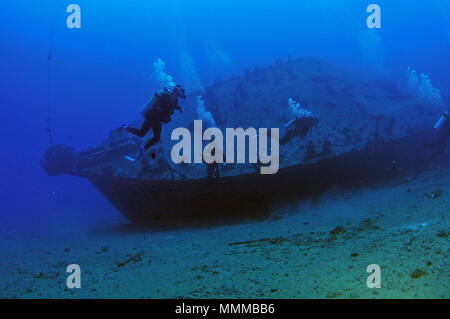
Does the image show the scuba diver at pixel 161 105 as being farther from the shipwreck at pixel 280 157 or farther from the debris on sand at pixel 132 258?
the debris on sand at pixel 132 258

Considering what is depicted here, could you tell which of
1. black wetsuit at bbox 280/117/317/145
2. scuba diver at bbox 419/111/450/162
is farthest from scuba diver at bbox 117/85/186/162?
scuba diver at bbox 419/111/450/162

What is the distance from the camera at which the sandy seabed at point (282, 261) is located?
9.17 ft

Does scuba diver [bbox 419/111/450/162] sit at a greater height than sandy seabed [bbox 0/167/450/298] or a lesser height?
greater

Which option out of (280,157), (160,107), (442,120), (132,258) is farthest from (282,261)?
(442,120)

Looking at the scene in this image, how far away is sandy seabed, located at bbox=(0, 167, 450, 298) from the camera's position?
9.17ft

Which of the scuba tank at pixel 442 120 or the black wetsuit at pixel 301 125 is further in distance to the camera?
the scuba tank at pixel 442 120

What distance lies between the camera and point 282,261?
150 inches

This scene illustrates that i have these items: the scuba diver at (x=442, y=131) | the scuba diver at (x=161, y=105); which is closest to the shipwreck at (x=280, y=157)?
the scuba diver at (x=442, y=131)

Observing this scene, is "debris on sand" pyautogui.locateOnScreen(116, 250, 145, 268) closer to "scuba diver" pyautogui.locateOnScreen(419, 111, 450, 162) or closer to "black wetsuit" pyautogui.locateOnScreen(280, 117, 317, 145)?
"black wetsuit" pyautogui.locateOnScreen(280, 117, 317, 145)

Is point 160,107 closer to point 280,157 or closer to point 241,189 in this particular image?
point 241,189
